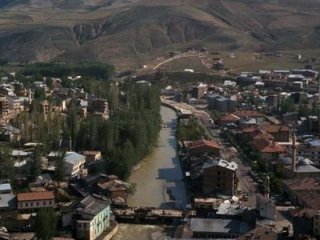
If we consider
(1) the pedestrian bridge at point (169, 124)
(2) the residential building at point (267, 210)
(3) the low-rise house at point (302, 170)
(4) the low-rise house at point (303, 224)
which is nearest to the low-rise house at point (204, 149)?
(3) the low-rise house at point (302, 170)

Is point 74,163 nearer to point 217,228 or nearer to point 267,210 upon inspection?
point 217,228

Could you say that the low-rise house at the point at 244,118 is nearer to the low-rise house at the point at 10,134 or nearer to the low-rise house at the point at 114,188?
the low-rise house at the point at 10,134

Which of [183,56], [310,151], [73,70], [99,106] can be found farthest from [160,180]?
[183,56]

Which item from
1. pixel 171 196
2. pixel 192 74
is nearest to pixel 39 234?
pixel 171 196

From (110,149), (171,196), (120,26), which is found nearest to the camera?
(171,196)

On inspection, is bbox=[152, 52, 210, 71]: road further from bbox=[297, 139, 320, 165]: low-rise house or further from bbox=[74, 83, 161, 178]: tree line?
bbox=[297, 139, 320, 165]: low-rise house

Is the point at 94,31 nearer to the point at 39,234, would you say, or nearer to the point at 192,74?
the point at 192,74

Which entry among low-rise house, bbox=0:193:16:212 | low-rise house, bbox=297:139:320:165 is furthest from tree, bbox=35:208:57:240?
low-rise house, bbox=297:139:320:165
